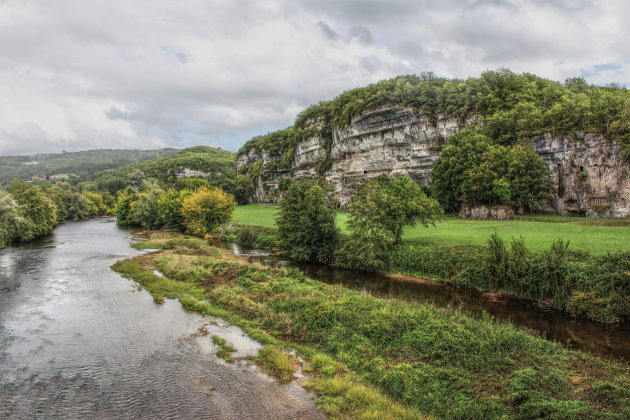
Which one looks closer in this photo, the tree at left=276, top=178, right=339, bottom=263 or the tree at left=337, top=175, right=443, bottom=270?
the tree at left=337, top=175, right=443, bottom=270

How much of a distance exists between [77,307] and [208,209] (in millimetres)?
36991

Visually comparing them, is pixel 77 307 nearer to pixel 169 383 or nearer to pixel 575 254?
pixel 169 383

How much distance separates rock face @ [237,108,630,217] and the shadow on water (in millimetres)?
40486

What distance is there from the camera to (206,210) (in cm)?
6081

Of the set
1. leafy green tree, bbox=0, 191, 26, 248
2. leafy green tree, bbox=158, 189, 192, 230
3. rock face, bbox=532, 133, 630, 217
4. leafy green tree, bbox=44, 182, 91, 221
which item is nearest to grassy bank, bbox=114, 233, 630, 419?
leafy green tree, bbox=0, 191, 26, 248

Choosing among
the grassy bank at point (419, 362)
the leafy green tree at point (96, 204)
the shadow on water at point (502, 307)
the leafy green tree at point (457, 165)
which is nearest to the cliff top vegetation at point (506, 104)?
the leafy green tree at point (457, 165)

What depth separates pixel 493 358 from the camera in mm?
14477

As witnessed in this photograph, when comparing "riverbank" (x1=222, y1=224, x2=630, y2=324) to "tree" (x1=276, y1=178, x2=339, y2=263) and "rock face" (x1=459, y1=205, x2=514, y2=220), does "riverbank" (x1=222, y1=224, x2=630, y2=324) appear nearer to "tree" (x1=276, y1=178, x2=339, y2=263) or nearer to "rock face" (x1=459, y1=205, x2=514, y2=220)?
"tree" (x1=276, y1=178, x2=339, y2=263)

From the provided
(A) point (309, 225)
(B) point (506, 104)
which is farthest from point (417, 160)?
(A) point (309, 225)

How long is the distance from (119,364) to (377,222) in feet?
84.4

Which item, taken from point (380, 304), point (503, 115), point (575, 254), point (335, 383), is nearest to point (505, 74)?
point (503, 115)

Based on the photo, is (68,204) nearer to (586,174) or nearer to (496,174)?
(496,174)

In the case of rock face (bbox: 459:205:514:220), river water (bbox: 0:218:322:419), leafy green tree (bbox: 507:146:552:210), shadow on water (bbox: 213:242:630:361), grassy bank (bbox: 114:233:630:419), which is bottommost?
river water (bbox: 0:218:322:419)

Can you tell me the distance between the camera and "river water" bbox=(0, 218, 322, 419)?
12.9 metres
